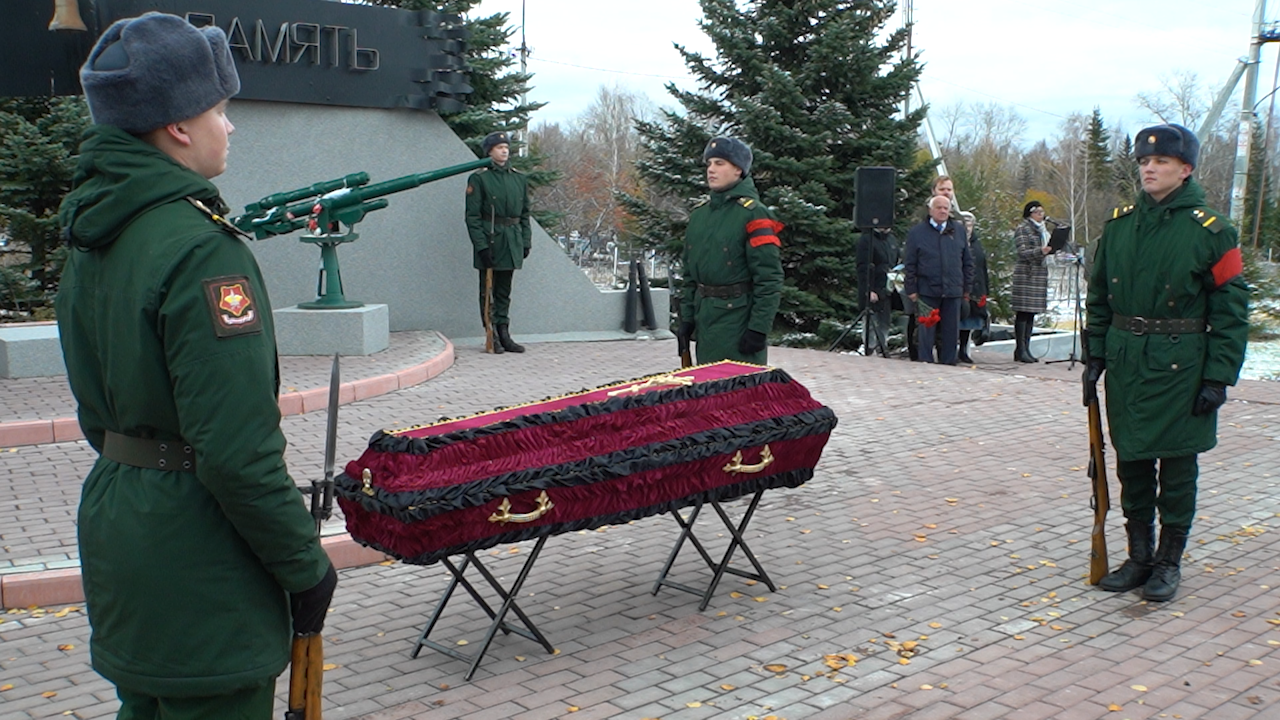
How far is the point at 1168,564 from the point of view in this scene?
19.0 feet

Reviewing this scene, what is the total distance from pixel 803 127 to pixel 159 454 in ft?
53.3

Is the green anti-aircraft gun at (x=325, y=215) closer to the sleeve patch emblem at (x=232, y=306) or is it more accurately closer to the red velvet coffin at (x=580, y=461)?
the red velvet coffin at (x=580, y=461)

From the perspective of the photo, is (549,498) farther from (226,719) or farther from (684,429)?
(226,719)

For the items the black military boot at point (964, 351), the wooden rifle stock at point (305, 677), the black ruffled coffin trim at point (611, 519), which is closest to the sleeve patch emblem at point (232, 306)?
the wooden rifle stock at point (305, 677)

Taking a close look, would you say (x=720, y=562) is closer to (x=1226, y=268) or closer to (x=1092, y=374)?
(x=1092, y=374)

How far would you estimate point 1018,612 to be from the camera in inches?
219

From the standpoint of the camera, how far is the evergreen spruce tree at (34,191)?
14688 millimetres

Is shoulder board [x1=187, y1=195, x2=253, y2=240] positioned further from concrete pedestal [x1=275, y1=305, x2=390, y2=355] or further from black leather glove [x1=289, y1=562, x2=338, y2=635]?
concrete pedestal [x1=275, y1=305, x2=390, y2=355]

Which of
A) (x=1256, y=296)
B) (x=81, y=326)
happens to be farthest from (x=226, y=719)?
(x=1256, y=296)

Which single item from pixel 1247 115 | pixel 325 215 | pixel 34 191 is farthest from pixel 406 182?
pixel 1247 115

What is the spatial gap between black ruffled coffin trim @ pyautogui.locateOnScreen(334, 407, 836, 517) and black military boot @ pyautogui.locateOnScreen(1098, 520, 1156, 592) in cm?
157

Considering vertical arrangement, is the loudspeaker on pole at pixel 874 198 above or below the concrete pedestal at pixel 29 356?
above

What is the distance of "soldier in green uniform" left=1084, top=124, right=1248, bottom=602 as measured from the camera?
18.2 feet

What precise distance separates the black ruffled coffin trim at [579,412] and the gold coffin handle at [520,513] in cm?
27
